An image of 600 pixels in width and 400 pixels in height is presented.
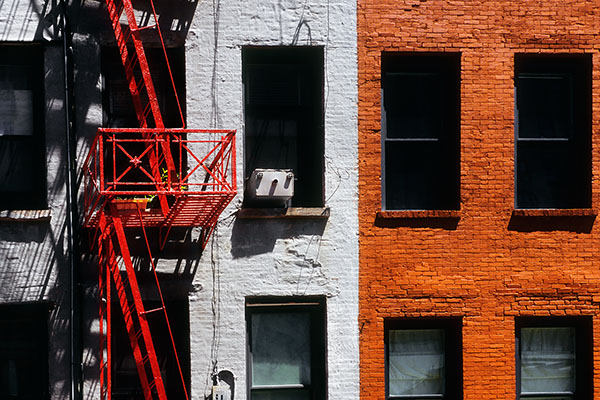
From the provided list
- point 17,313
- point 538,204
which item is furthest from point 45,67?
point 538,204

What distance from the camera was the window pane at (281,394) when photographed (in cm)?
1056

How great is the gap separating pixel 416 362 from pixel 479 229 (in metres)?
2.11

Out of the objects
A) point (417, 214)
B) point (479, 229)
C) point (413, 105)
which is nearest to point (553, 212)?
point (479, 229)

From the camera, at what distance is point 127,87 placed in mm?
10570

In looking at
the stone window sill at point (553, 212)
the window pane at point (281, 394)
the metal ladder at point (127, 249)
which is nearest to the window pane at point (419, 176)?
the stone window sill at point (553, 212)

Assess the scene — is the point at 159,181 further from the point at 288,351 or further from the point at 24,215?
the point at 288,351

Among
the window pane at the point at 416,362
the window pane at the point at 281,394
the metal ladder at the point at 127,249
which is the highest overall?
the metal ladder at the point at 127,249

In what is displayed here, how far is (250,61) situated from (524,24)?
395cm

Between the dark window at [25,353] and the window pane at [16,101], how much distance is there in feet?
8.05

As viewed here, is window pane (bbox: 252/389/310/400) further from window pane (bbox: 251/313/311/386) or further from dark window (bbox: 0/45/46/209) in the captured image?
dark window (bbox: 0/45/46/209)

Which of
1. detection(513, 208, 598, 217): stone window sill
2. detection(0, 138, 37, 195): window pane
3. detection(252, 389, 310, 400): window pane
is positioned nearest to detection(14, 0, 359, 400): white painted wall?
detection(252, 389, 310, 400): window pane

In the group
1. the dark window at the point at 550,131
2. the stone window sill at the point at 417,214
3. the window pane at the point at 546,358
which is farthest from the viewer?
the dark window at the point at 550,131

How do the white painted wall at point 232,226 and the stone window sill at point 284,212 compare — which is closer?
the white painted wall at point 232,226

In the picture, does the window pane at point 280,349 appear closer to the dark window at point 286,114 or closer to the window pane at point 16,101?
the dark window at point 286,114
